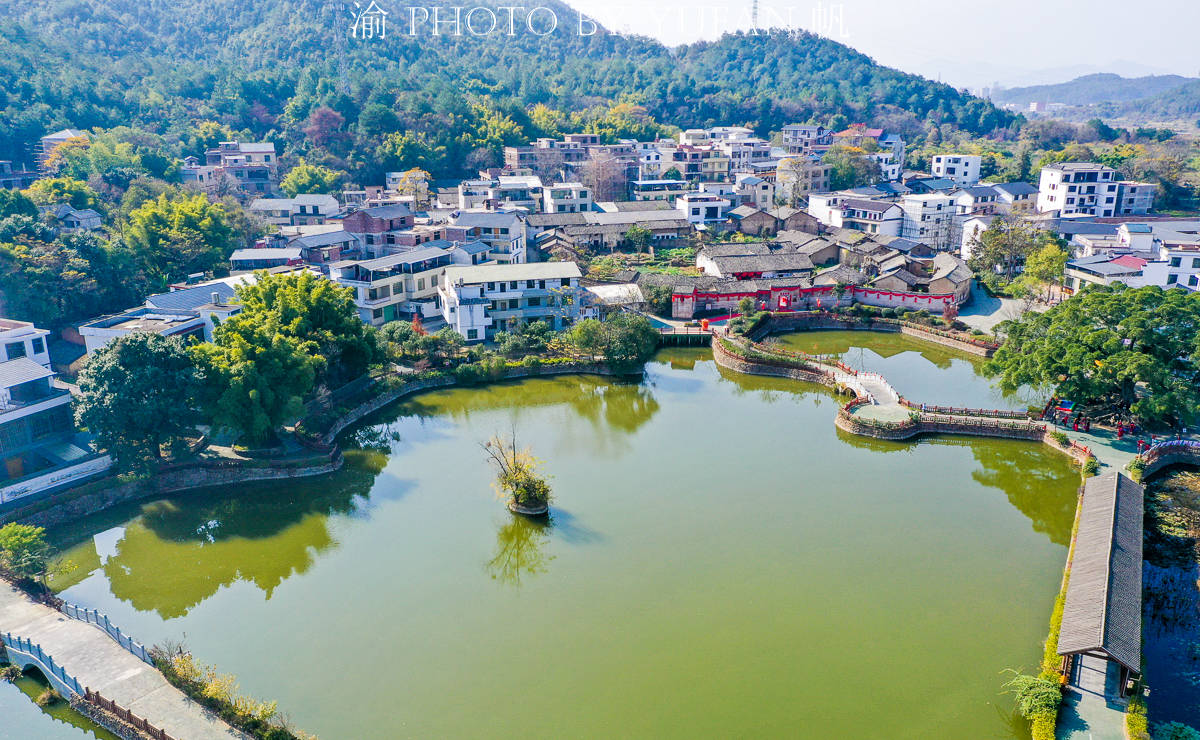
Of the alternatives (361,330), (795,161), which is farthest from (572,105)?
(361,330)

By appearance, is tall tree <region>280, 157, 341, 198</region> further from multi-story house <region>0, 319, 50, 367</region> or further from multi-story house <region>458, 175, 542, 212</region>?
multi-story house <region>0, 319, 50, 367</region>

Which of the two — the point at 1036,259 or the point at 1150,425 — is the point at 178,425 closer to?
the point at 1150,425

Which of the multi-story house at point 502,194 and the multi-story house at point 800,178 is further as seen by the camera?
the multi-story house at point 800,178

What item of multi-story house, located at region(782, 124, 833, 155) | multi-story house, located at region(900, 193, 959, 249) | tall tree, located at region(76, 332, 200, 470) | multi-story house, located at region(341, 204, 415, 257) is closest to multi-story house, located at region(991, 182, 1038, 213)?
multi-story house, located at region(900, 193, 959, 249)

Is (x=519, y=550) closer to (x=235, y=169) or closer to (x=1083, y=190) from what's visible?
(x=235, y=169)

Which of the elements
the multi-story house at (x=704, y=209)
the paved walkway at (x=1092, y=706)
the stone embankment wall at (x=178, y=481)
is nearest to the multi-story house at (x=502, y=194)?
the multi-story house at (x=704, y=209)

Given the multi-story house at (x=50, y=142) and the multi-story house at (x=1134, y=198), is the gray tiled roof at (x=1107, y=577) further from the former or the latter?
the multi-story house at (x=50, y=142)
